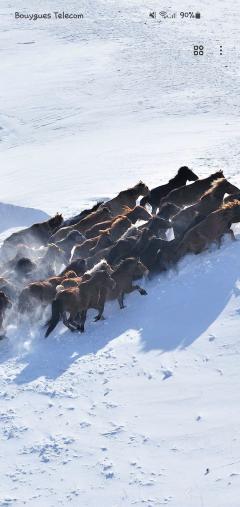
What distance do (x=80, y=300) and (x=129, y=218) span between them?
3.50 m

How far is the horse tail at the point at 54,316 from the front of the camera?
14258 millimetres

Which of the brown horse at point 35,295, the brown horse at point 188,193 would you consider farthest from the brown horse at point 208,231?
the brown horse at point 35,295

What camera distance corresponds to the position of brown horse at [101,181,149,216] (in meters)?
18.6

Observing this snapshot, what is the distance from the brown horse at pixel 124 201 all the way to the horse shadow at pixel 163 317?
340 centimetres

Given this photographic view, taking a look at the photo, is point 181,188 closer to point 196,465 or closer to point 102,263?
point 102,263

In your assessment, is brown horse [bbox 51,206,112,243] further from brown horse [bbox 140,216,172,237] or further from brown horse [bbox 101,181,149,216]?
brown horse [bbox 140,216,172,237]

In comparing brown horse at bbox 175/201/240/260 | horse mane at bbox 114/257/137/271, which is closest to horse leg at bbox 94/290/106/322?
horse mane at bbox 114/257/137/271

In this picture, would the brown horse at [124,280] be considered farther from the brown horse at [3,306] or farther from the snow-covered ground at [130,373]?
the brown horse at [3,306]

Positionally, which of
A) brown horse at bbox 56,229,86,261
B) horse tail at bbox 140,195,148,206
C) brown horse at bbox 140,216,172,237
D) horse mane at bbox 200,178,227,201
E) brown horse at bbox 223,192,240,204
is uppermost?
horse mane at bbox 200,178,227,201

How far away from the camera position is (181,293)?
14.9 meters

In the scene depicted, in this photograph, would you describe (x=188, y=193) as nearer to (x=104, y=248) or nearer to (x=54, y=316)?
(x=104, y=248)

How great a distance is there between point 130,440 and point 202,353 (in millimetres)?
2018

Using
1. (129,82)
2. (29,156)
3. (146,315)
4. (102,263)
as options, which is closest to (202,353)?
(146,315)

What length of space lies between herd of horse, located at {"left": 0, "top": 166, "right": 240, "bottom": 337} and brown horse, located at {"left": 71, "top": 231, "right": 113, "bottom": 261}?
0.02 metres
